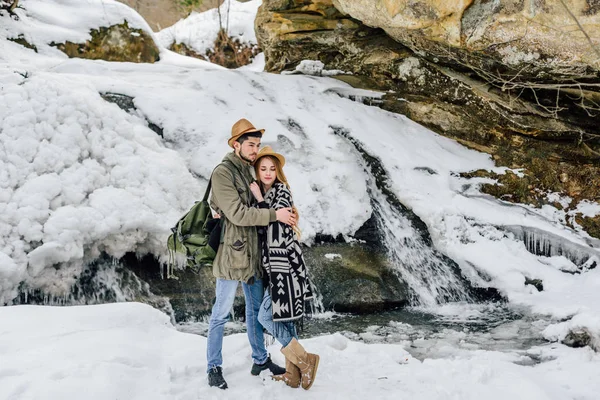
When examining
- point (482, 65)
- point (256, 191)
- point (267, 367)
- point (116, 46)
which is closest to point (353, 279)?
point (267, 367)

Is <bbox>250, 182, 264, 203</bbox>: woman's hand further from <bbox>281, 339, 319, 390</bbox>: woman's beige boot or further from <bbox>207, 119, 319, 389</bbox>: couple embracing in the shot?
<bbox>281, 339, 319, 390</bbox>: woman's beige boot

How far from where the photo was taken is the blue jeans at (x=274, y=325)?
3.31 meters

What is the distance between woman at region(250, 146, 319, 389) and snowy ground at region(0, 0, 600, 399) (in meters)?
0.18

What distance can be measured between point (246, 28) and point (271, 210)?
16.4 metres

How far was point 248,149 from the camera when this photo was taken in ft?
11.4

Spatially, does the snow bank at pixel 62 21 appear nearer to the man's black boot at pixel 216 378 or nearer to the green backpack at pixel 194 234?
the green backpack at pixel 194 234

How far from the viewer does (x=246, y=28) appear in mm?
18375

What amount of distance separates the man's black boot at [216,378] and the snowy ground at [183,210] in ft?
0.19

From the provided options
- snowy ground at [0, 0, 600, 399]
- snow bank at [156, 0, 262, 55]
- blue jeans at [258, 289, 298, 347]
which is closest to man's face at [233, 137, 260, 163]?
blue jeans at [258, 289, 298, 347]

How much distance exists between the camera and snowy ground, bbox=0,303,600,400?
2.99 meters

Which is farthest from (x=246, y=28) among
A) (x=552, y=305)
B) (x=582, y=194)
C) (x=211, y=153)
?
(x=552, y=305)

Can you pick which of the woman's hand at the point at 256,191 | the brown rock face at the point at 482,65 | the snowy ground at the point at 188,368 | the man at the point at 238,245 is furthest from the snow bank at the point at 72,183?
the brown rock face at the point at 482,65

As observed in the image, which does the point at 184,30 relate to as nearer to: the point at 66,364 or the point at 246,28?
the point at 246,28

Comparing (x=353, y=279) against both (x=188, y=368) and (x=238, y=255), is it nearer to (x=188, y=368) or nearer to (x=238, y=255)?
(x=188, y=368)
